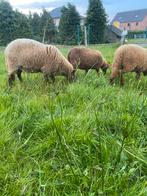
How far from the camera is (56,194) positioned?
3.13 m

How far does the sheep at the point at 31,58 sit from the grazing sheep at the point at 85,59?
2.52 m

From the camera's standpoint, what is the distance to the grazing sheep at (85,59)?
12.4 metres

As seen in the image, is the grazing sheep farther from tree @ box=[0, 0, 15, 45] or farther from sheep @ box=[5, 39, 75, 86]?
tree @ box=[0, 0, 15, 45]

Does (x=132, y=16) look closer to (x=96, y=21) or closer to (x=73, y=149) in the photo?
Answer: (x=96, y=21)

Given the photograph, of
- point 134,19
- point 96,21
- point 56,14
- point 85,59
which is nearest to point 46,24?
point 85,59

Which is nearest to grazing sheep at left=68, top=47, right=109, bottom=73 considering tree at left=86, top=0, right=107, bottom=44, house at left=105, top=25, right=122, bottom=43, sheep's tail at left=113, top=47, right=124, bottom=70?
sheep's tail at left=113, top=47, right=124, bottom=70

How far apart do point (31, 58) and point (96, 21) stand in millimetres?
27663

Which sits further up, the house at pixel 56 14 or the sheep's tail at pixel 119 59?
the house at pixel 56 14

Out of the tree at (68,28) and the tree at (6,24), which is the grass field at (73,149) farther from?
the tree at (6,24)

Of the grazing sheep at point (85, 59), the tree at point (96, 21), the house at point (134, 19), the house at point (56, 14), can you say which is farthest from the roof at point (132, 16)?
the grazing sheep at point (85, 59)

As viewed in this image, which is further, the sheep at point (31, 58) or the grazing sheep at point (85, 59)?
the grazing sheep at point (85, 59)

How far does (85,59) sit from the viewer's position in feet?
42.4

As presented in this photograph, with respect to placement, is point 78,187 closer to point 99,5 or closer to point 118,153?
Result: point 118,153

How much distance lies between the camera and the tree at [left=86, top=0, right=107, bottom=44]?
34.9 m
